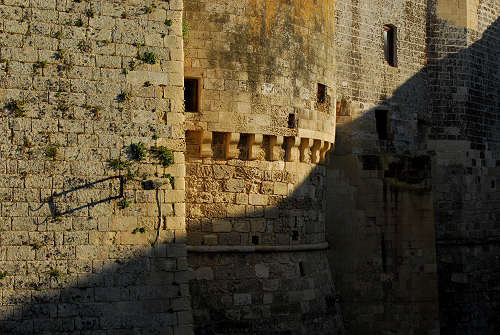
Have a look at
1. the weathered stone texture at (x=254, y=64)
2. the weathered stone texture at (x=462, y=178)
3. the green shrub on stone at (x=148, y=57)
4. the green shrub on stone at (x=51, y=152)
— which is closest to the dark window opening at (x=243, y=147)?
the weathered stone texture at (x=254, y=64)

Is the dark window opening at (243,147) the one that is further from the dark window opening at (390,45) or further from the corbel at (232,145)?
the dark window opening at (390,45)

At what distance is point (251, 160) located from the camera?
12508mm

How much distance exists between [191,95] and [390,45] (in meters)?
6.70


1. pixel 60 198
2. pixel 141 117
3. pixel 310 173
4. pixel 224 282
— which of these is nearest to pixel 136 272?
pixel 60 198

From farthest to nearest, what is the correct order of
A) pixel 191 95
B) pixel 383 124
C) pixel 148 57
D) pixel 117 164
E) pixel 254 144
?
pixel 383 124 < pixel 254 144 < pixel 191 95 < pixel 148 57 < pixel 117 164

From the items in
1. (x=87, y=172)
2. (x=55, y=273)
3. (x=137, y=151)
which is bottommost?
(x=55, y=273)

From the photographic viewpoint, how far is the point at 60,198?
966cm

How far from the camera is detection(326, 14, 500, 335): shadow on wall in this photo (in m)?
17.0

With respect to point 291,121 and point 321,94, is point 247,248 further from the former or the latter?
point 321,94

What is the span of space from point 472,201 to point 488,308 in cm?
242

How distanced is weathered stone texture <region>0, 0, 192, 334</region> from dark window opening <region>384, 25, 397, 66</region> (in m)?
8.08

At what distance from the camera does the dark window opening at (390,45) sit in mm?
17375

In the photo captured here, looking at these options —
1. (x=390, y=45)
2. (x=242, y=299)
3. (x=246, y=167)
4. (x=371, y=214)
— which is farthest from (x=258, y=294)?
(x=390, y=45)

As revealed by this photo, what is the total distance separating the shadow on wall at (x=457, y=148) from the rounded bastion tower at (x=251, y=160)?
3.32m
